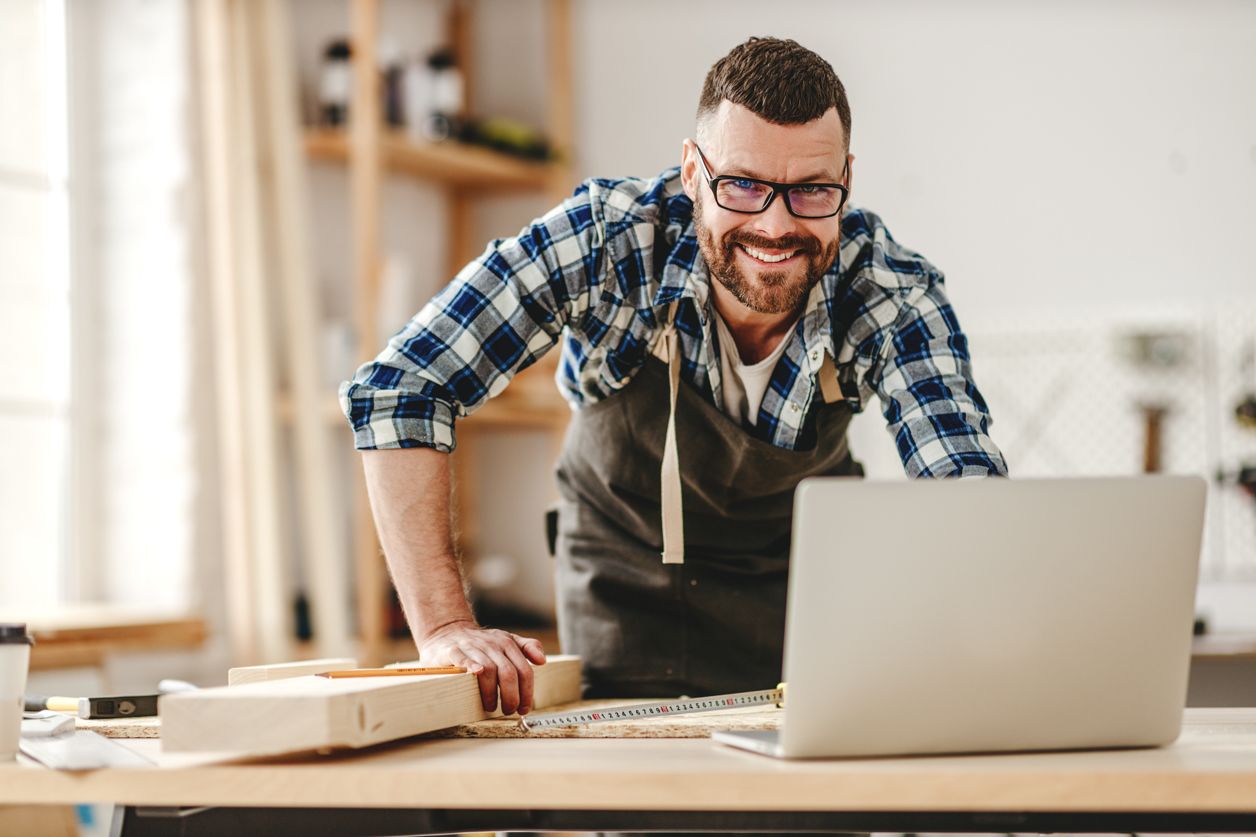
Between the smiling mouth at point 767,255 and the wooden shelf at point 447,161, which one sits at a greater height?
the wooden shelf at point 447,161

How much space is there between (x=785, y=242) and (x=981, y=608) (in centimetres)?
60

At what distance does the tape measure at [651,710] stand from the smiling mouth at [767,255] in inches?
18.1

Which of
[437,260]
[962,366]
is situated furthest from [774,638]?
[437,260]

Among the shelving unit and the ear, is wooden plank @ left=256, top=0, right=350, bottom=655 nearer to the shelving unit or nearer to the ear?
the shelving unit

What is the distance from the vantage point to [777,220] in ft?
4.64

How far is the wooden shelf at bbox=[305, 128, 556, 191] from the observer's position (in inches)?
123

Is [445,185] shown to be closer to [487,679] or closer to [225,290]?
[225,290]

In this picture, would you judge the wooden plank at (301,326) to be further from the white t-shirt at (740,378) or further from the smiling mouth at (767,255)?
the smiling mouth at (767,255)

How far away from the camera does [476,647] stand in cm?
121

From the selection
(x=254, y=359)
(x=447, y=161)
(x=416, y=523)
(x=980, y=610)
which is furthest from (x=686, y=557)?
(x=447, y=161)

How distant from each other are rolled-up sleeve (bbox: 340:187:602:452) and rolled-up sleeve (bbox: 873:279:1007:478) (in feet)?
1.20

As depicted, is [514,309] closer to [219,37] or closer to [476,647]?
[476,647]

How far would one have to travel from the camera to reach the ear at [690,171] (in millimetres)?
1523

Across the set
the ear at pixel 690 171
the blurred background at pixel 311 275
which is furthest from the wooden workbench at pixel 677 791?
the blurred background at pixel 311 275
